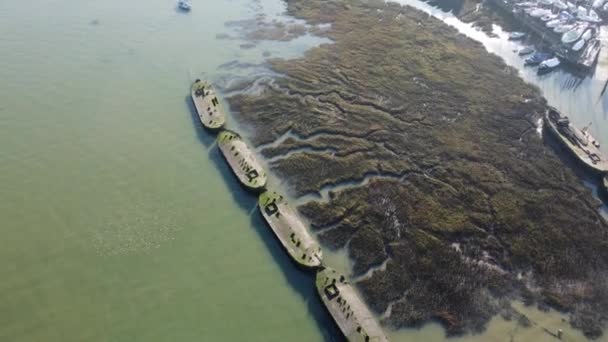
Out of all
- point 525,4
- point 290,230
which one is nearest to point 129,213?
point 290,230

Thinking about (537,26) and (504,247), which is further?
(537,26)

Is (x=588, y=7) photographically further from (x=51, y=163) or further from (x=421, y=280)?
(x=51, y=163)

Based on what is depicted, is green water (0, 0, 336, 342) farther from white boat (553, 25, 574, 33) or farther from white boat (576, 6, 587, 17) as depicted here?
white boat (576, 6, 587, 17)

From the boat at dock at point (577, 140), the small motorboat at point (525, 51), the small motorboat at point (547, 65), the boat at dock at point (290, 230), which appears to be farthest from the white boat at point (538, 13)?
the boat at dock at point (290, 230)

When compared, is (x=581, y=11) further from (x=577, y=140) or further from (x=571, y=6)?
(x=577, y=140)

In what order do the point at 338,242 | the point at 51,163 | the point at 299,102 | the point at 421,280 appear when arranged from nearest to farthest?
the point at 421,280
the point at 338,242
the point at 51,163
the point at 299,102

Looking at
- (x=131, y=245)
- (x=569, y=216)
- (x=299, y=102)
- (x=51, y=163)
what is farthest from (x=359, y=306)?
(x=51, y=163)

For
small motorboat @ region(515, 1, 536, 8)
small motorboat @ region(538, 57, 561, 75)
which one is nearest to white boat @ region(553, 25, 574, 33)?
small motorboat @ region(515, 1, 536, 8)
